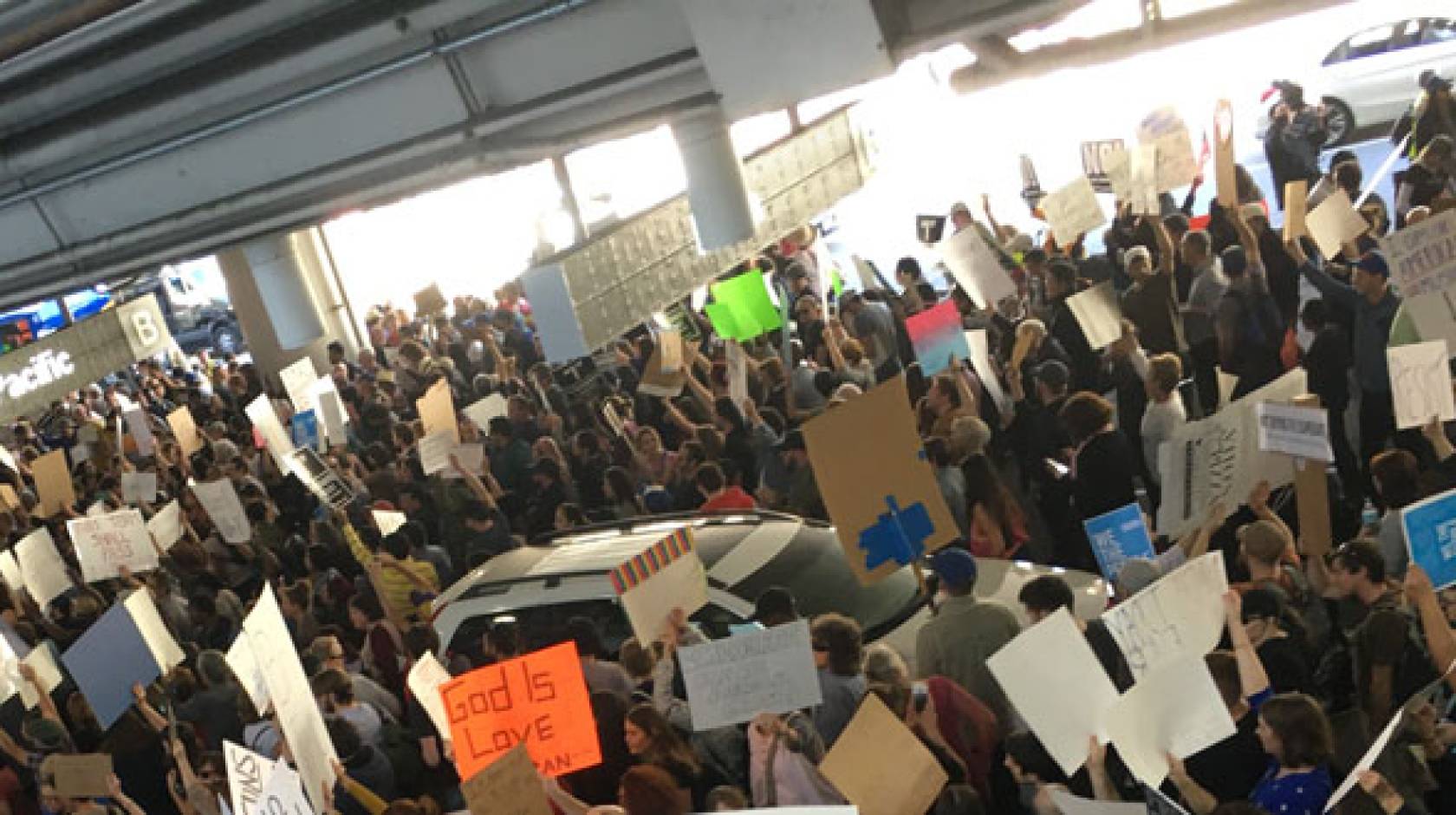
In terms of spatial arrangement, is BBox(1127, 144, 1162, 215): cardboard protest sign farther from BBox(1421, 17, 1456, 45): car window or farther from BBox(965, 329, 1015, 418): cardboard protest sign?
BBox(1421, 17, 1456, 45): car window

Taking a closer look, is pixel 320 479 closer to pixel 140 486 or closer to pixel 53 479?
pixel 140 486

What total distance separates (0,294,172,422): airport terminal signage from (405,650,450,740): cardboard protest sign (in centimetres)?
873

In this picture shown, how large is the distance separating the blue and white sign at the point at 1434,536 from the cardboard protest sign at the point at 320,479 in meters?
8.21

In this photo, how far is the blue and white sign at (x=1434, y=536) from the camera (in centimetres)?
520

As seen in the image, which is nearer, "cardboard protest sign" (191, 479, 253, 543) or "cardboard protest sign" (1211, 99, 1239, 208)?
"cardboard protest sign" (1211, 99, 1239, 208)

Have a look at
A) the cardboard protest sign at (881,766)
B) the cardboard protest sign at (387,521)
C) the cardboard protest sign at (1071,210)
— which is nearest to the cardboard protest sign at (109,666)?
the cardboard protest sign at (387,521)

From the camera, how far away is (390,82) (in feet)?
23.6

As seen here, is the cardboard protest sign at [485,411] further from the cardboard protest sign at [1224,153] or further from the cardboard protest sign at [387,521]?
the cardboard protest sign at [1224,153]

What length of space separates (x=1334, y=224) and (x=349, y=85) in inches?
241

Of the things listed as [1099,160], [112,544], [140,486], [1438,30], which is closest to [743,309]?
[1099,160]

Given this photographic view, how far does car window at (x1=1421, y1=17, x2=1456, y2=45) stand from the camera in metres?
17.7

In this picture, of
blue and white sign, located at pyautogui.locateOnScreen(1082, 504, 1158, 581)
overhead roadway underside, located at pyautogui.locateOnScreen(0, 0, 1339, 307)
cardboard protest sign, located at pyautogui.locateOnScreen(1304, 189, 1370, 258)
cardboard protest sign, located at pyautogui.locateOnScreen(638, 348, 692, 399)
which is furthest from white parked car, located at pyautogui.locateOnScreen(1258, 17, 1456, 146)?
overhead roadway underside, located at pyautogui.locateOnScreen(0, 0, 1339, 307)

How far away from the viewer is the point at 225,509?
1105 centimetres

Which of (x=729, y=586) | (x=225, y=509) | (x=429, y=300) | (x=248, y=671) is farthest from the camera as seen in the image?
(x=429, y=300)
